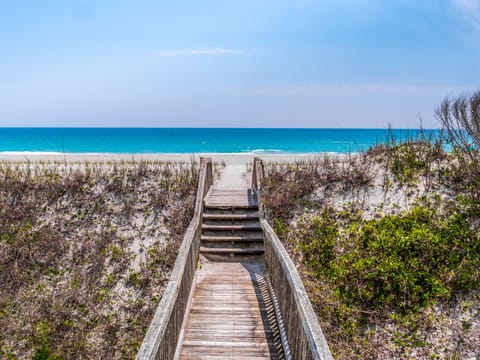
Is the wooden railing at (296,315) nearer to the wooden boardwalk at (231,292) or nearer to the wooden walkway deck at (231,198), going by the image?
the wooden boardwalk at (231,292)

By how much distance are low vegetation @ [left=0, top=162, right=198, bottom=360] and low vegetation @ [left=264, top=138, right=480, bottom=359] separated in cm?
369

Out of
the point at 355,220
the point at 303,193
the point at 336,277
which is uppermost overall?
the point at 303,193

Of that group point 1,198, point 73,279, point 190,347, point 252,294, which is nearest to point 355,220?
point 252,294

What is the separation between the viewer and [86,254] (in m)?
9.89

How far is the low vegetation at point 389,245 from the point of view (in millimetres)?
7219

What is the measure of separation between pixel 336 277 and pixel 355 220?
8.07 feet

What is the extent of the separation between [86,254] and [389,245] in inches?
335

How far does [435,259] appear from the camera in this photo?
8391 mm

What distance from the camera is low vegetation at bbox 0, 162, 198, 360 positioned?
26.2ft

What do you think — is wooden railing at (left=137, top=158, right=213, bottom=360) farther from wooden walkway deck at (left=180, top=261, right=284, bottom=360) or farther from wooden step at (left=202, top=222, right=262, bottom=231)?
wooden step at (left=202, top=222, right=262, bottom=231)

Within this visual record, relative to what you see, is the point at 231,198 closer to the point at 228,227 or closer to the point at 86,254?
the point at 228,227

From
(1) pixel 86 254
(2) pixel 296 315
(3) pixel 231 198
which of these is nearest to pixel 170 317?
(2) pixel 296 315

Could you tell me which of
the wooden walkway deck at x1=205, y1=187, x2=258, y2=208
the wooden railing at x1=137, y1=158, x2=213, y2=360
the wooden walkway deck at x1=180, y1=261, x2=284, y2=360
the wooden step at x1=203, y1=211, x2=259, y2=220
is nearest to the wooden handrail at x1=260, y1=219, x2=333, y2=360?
the wooden walkway deck at x1=180, y1=261, x2=284, y2=360

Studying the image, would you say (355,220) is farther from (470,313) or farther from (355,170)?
(470,313)
